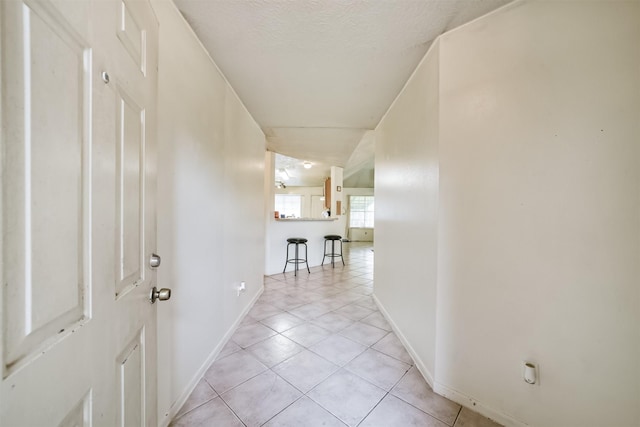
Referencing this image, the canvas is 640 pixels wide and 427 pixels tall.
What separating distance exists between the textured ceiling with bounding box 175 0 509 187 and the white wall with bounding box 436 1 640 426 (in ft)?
0.93

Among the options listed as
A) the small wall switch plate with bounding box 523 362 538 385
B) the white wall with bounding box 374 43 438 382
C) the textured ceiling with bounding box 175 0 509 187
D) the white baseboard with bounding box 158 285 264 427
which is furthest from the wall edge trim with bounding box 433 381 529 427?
the textured ceiling with bounding box 175 0 509 187

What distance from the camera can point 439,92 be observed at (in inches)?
64.7

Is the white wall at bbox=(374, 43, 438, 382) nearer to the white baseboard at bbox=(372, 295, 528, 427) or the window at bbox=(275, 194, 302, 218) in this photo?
the white baseboard at bbox=(372, 295, 528, 427)

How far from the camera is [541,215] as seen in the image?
4.18ft

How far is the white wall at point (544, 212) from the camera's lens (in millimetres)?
1088

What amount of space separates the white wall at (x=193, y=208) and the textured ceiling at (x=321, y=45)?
0.20 meters

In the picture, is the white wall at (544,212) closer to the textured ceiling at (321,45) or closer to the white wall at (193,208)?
the textured ceiling at (321,45)

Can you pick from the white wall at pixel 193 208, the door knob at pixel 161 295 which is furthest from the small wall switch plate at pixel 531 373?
the white wall at pixel 193 208

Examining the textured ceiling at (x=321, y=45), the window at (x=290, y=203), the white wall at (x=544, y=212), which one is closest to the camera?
the white wall at (x=544, y=212)

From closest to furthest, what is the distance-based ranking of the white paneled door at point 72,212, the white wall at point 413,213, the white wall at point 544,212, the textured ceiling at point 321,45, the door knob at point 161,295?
the white paneled door at point 72,212 → the door knob at point 161,295 → the white wall at point 544,212 → the textured ceiling at point 321,45 → the white wall at point 413,213

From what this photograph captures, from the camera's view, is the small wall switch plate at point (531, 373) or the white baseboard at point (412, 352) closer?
the small wall switch plate at point (531, 373)

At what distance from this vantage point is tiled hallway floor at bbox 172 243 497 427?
1442 millimetres

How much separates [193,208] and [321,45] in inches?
56.1

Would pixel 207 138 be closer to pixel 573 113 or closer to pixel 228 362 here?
pixel 228 362
